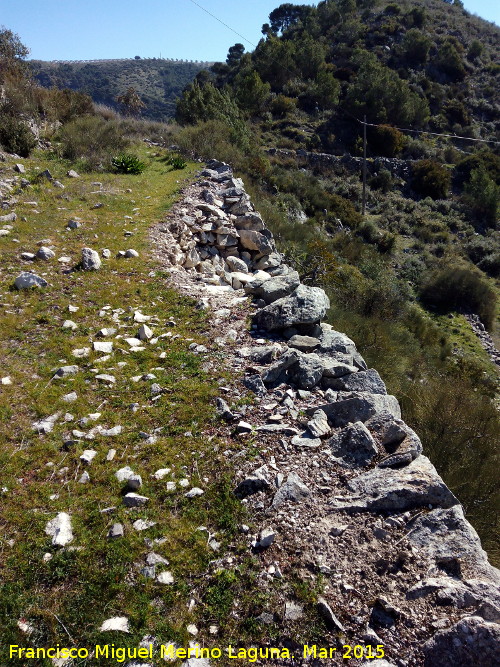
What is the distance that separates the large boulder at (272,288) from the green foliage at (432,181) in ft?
95.6

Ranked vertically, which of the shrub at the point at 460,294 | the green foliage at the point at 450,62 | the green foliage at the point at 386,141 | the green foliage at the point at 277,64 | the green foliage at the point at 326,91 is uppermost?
the green foliage at the point at 450,62

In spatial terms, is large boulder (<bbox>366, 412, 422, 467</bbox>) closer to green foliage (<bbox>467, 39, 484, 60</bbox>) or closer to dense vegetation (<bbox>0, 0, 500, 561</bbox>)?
dense vegetation (<bbox>0, 0, 500, 561</bbox>)

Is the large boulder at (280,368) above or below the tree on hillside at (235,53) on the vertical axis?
below

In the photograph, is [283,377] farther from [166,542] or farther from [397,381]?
[397,381]

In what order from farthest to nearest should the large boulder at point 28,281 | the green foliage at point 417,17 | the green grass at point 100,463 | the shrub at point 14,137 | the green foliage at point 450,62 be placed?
the green foliage at point 417,17, the green foliage at point 450,62, the shrub at point 14,137, the large boulder at point 28,281, the green grass at point 100,463

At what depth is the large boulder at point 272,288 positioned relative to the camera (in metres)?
6.29

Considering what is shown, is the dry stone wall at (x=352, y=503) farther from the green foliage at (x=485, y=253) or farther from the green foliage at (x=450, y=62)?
the green foliage at (x=450, y=62)

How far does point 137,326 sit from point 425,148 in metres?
37.5

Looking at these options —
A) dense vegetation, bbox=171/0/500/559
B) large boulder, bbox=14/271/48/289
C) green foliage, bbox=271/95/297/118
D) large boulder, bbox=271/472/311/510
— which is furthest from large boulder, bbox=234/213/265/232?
green foliage, bbox=271/95/297/118

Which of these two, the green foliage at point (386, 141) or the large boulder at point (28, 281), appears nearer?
the large boulder at point (28, 281)

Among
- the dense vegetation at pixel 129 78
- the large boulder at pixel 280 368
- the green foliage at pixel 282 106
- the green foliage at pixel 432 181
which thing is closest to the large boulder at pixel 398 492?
the large boulder at pixel 280 368

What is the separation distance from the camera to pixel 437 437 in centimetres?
565

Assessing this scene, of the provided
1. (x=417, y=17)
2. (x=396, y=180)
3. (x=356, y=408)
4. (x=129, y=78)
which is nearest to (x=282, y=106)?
(x=396, y=180)

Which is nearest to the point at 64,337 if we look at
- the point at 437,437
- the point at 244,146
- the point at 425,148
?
the point at 437,437
